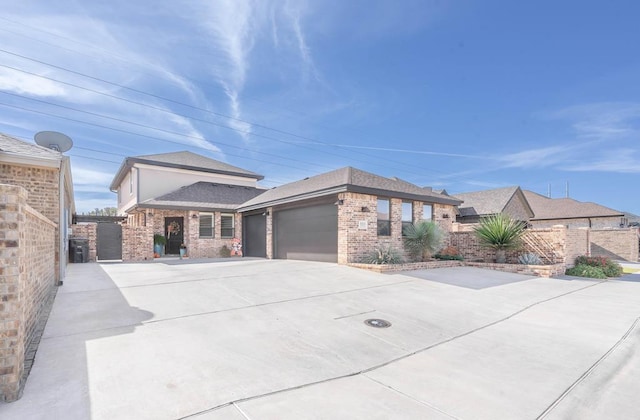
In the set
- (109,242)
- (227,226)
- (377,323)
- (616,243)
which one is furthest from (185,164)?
(616,243)

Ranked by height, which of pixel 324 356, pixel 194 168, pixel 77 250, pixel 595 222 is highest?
pixel 194 168

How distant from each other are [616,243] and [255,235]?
24204 millimetres

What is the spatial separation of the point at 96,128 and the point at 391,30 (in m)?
18.5

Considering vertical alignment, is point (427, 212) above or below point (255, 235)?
above

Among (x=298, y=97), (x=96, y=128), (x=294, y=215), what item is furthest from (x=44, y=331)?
(x=96, y=128)

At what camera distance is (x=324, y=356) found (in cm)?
378

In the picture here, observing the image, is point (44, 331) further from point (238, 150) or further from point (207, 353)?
point (238, 150)

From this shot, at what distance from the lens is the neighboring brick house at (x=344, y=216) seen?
1113cm

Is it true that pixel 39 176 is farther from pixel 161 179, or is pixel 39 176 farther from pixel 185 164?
pixel 185 164

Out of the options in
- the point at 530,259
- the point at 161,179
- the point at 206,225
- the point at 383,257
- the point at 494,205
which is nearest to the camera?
the point at 383,257

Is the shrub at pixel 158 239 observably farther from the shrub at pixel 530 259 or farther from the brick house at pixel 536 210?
the brick house at pixel 536 210

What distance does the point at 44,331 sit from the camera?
4168 mm

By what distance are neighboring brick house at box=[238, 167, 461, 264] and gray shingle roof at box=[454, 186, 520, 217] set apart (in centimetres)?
775

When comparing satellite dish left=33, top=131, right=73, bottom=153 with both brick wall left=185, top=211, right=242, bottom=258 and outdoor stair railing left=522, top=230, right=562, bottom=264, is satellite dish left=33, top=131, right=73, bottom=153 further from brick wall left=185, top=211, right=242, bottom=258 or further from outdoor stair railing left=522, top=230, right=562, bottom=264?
outdoor stair railing left=522, top=230, right=562, bottom=264
